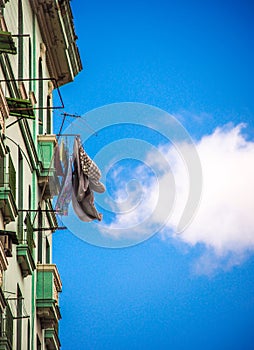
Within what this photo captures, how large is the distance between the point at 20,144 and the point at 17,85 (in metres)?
1.91

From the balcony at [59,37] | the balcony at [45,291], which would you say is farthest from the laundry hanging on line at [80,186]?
the balcony at [59,37]

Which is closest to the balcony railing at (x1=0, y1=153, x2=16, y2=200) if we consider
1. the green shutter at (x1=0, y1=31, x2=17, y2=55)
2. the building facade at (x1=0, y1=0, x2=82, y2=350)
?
the building facade at (x1=0, y1=0, x2=82, y2=350)

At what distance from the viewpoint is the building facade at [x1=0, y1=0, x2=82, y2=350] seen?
40.6 meters

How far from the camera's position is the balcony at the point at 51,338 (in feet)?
167

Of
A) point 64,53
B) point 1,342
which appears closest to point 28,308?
point 1,342

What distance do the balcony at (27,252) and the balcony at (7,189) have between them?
2460 millimetres

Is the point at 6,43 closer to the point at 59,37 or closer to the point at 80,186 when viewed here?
the point at 80,186

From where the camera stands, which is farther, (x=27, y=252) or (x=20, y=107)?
(x=27, y=252)

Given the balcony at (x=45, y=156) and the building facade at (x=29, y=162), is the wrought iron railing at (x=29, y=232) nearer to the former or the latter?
the building facade at (x=29, y=162)

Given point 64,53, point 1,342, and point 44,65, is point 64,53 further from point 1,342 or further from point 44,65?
point 1,342

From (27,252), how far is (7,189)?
15.5 feet

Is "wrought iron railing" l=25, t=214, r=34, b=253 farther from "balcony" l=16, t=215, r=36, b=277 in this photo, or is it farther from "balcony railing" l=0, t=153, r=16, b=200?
"balcony railing" l=0, t=153, r=16, b=200

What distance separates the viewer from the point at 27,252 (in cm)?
4416

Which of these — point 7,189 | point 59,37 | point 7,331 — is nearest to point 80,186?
point 7,189
